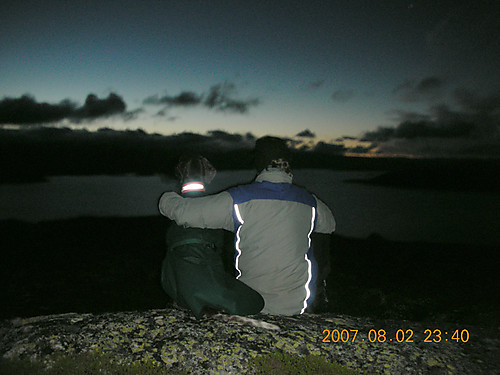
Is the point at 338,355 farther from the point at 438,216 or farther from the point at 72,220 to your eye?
the point at 438,216

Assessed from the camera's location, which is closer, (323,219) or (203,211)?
(203,211)

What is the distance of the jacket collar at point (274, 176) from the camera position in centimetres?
354

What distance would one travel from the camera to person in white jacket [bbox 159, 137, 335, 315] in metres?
3.42

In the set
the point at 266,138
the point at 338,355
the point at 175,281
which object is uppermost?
the point at 266,138

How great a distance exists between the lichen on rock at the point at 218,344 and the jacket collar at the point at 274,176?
150 cm

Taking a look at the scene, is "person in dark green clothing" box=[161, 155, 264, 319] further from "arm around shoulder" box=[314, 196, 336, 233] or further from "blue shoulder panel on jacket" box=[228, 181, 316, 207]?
"arm around shoulder" box=[314, 196, 336, 233]

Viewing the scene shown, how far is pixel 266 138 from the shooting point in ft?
12.2

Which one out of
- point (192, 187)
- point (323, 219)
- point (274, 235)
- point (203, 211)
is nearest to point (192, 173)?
point (192, 187)

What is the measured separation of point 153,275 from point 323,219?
3400cm


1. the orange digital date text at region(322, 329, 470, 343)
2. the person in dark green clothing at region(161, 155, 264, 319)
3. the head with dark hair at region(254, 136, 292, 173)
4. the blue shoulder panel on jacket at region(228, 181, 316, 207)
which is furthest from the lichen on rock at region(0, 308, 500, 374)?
the head with dark hair at region(254, 136, 292, 173)

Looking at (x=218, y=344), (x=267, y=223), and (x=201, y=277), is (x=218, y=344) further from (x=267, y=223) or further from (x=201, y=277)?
(x=267, y=223)

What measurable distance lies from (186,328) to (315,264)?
4.87 ft

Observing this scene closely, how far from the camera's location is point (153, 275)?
3509 cm

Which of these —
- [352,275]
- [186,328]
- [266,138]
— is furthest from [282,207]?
[352,275]
